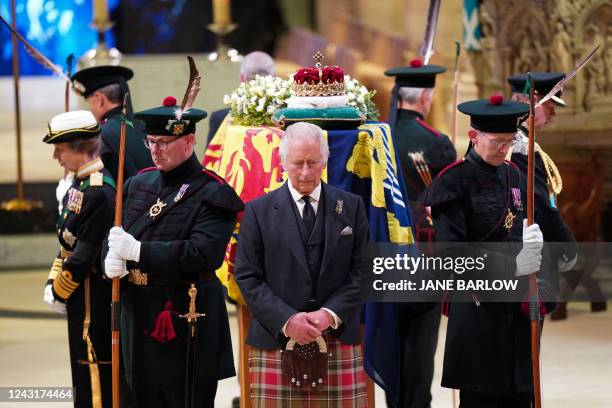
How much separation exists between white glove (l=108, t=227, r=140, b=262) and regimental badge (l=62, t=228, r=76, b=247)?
2.22 feet

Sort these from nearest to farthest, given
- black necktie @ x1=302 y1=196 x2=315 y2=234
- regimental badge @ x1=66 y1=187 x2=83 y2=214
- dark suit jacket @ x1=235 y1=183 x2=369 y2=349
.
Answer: dark suit jacket @ x1=235 y1=183 x2=369 y2=349
black necktie @ x1=302 y1=196 x2=315 y2=234
regimental badge @ x1=66 y1=187 x2=83 y2=214

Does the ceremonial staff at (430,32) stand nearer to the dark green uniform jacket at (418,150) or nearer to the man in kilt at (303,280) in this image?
the dark green uniform jacket at (418,150)

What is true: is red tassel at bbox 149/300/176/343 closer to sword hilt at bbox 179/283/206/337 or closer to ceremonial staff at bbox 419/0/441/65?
sword hilt at bbox 179/283/206/337

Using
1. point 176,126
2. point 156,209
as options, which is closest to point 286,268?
point 156,209

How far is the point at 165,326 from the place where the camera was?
636cm

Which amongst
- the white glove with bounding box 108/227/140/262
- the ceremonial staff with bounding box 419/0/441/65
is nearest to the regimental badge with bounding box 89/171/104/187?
the white glove with bounding box 108/227/140/262

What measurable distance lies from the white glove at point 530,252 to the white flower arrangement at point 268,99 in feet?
4.37

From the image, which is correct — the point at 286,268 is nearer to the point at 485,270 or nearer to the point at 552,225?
the point at 485,270

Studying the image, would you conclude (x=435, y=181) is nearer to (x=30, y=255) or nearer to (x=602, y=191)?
(x=602, y=191)

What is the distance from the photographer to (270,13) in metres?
23.4

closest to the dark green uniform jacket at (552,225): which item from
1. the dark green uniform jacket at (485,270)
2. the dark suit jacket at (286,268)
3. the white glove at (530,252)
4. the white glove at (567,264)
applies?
the white glove at (567,264)

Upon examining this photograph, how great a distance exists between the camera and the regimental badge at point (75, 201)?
6.77 metres

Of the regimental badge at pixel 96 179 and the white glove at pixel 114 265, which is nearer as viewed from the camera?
the white glove at pixel 114 265

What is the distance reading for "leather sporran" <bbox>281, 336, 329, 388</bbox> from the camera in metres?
5.84
